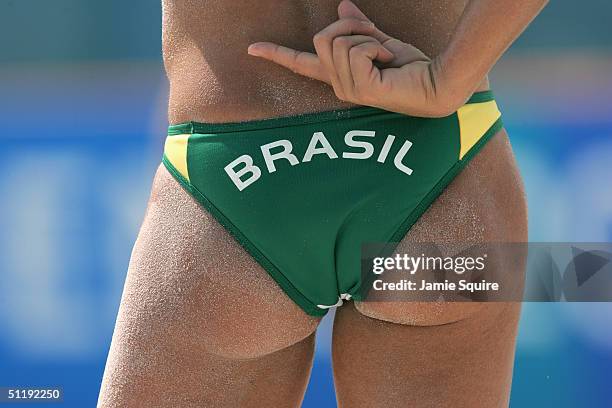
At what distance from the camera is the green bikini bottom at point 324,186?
2.67 ft

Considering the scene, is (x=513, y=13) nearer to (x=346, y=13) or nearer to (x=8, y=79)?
(x=346, y=13)

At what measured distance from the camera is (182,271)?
810 mm

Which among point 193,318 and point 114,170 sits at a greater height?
point 114,170

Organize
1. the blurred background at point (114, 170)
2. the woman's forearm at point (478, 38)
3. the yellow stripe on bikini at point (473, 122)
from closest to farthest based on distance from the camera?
the woman's forearm at point (478, 38) → the yellow stripe on bikini at point (473, 122) → the blurred background at point (114, 170)

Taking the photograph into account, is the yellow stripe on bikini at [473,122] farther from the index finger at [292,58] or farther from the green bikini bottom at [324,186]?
the index finger at [292,58]

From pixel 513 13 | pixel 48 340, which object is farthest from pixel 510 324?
pixel 48 340

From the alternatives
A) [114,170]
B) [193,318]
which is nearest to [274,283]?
[193,318]

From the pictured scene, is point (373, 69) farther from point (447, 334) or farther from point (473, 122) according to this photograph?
point (447, 334)

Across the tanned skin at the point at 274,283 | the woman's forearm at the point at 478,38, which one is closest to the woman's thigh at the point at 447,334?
the tanned skin at the point at 274,283

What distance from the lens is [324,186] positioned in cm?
82

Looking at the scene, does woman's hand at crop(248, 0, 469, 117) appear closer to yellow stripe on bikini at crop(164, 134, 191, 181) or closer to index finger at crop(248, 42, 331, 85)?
index finger at crop(248, 42, 331, 85)

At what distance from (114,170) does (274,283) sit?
140 centimetres

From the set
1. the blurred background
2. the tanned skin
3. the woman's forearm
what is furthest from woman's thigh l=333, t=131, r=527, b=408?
the blurred background

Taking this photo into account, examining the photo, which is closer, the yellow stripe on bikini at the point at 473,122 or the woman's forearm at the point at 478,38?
the woman's forearm at the point at 478,38
